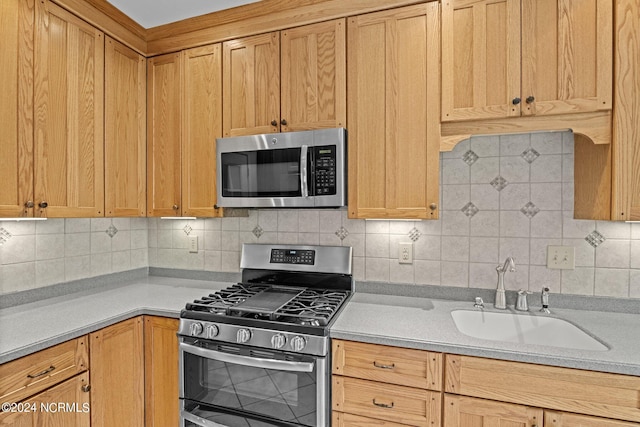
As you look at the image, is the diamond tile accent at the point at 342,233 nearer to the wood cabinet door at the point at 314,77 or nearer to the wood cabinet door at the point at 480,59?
the wood cabinet door at the point at 314,77

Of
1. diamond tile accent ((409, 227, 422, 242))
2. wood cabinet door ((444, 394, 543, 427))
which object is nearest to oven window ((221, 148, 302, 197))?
diamond tile accent ((409, 227, 422, 242))

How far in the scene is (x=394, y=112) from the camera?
1629 mm

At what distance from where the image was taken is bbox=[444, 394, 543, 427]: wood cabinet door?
1172mm

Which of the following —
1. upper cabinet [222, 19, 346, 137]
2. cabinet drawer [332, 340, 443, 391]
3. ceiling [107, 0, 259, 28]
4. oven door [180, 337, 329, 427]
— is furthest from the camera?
ceiling [107, 0, 259, 28]

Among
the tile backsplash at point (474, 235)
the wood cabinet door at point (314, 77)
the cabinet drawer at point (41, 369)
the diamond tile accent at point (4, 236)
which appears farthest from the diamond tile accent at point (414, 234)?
the diamond tile accent at point (4, 236)

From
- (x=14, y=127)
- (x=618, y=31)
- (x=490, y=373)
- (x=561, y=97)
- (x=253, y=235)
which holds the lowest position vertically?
(x=490, y=373)

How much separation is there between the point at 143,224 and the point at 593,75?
9.00 ft

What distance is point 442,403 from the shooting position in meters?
1.28

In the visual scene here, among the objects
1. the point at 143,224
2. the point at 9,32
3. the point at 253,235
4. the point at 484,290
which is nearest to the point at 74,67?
the point at 9,32

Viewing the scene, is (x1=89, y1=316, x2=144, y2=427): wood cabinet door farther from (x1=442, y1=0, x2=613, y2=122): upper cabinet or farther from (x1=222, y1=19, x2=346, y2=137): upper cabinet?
(x1=442, y1=0, x2=613, y2=122): upper cabinet

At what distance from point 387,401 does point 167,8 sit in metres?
2.29

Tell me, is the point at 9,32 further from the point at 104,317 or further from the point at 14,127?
the point at 104,317

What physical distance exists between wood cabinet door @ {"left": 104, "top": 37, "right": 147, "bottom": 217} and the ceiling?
0.65 feet

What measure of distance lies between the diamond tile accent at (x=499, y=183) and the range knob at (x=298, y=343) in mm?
→ 1244
